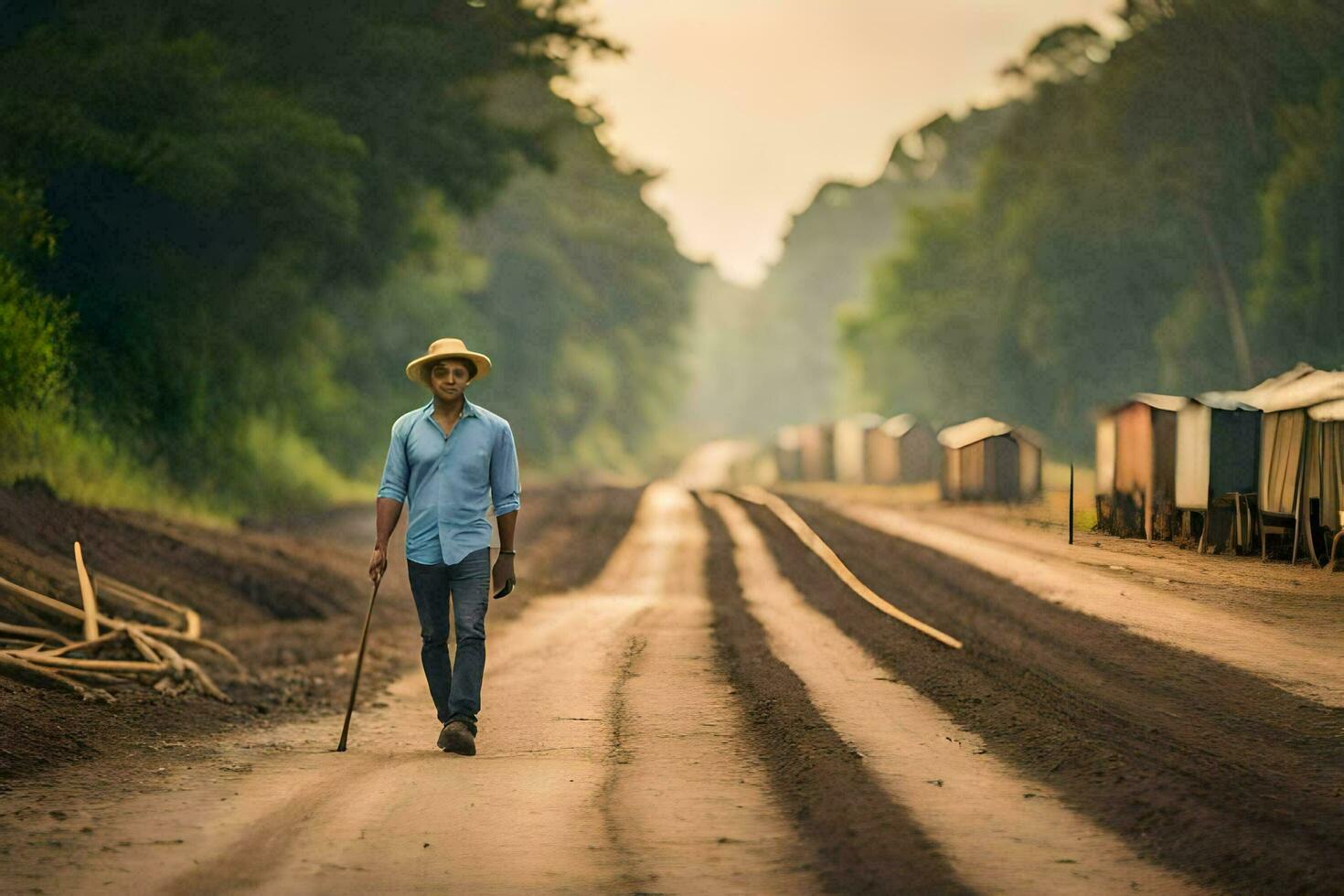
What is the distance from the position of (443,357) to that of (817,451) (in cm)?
4016

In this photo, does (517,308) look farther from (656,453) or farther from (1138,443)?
(1138,443)

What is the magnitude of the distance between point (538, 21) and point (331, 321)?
860 cm

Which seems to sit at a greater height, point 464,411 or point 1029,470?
point 464,411

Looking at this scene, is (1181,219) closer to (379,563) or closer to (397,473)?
(397,473)

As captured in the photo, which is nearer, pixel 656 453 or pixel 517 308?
pixel 517 308

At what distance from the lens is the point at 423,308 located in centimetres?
4544

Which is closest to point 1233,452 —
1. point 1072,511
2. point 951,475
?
point 1072,511

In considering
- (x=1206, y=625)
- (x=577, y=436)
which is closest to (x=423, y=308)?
(x=577, y=436)

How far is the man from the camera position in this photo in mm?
8430

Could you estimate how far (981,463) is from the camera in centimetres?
1205

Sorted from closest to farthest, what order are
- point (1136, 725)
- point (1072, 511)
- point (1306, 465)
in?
point (1306, 465), point (1136, 725), point (1072, 511)

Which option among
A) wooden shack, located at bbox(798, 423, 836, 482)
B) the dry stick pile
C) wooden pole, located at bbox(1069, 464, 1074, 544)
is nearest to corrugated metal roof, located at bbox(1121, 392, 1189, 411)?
wooden pole, located at bbox(1069, 464, 1074, 544)

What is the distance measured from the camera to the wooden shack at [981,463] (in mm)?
11094

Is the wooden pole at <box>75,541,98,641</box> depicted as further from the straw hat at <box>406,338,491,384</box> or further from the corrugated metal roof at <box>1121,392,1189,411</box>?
the corrugated metal roof at <box>1121,392,1189,411</box>
